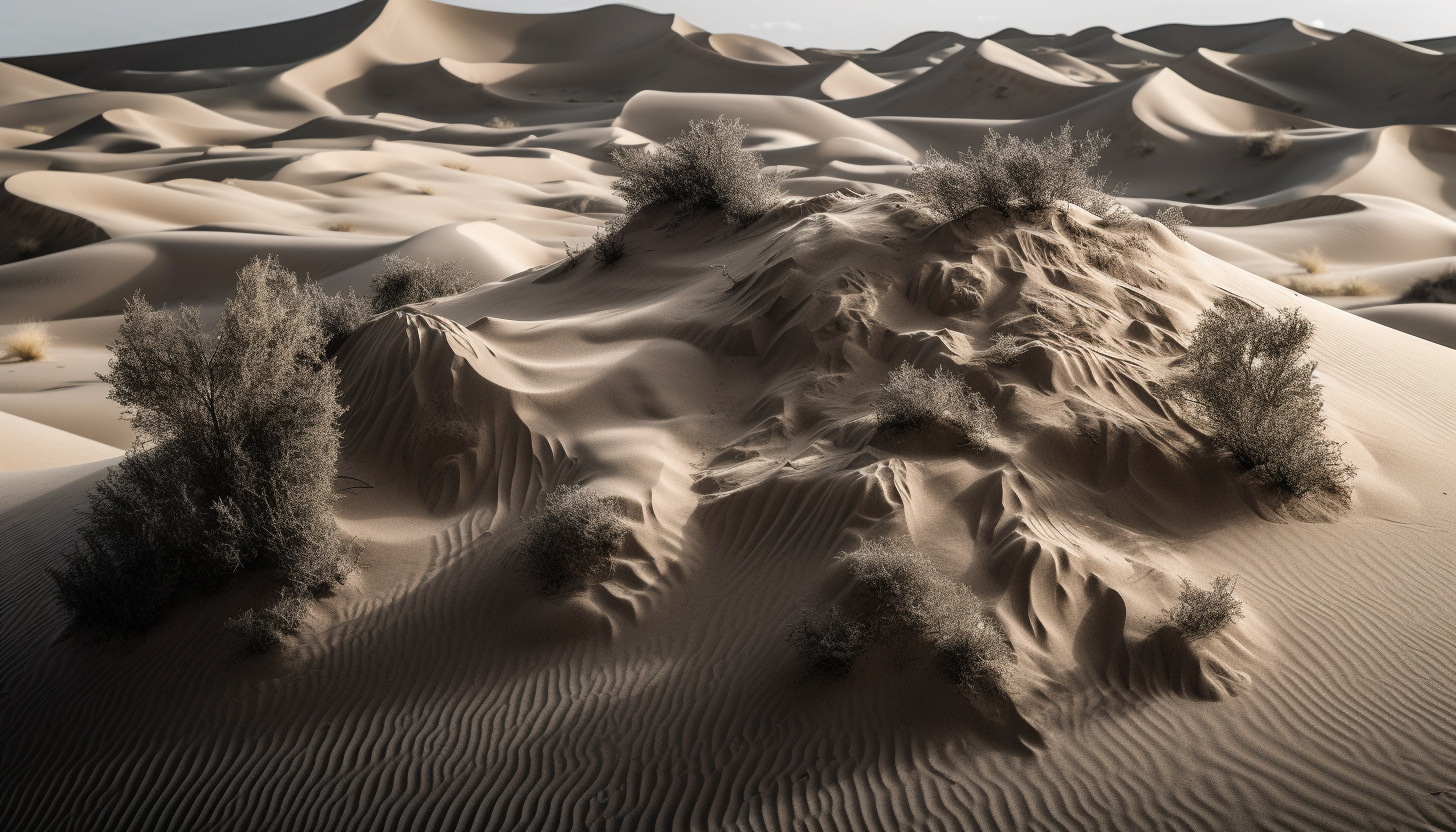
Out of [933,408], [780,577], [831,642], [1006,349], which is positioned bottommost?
[780,577]

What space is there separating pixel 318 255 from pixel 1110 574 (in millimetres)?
19671

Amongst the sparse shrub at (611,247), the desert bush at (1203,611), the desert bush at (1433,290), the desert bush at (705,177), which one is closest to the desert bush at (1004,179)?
the desert bush at (705,177)

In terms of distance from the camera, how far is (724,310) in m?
10.1

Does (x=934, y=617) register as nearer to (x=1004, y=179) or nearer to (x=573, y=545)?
(x=573, y=545)

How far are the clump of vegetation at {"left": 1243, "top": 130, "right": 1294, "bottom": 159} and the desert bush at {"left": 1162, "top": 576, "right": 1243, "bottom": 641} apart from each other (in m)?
38.0

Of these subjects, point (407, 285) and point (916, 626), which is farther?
point (407, 285)

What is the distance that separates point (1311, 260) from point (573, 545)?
22335 millimetres

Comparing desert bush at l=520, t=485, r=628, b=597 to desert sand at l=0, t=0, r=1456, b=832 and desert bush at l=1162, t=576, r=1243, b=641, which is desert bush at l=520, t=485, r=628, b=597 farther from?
desert bush at l=1162, t=576, r=1243, b=641

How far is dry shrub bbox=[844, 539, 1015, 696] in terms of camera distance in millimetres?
5617

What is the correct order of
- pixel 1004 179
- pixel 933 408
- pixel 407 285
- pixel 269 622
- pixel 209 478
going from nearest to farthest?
pixel 269 622 < pixel 209 478 < pixel 933 408 < pixel 1004 179 < pixel 407 285

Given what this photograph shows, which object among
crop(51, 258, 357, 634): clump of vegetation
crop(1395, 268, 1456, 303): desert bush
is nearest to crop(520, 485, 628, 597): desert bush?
crop(51, 258, 357, 634): clump of vegetation

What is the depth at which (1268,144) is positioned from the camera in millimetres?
37156

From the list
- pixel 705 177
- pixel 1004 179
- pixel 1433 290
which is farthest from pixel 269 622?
pixel 1433 290

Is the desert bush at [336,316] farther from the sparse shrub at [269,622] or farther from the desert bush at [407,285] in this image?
the sparse shrub at [269,622]
